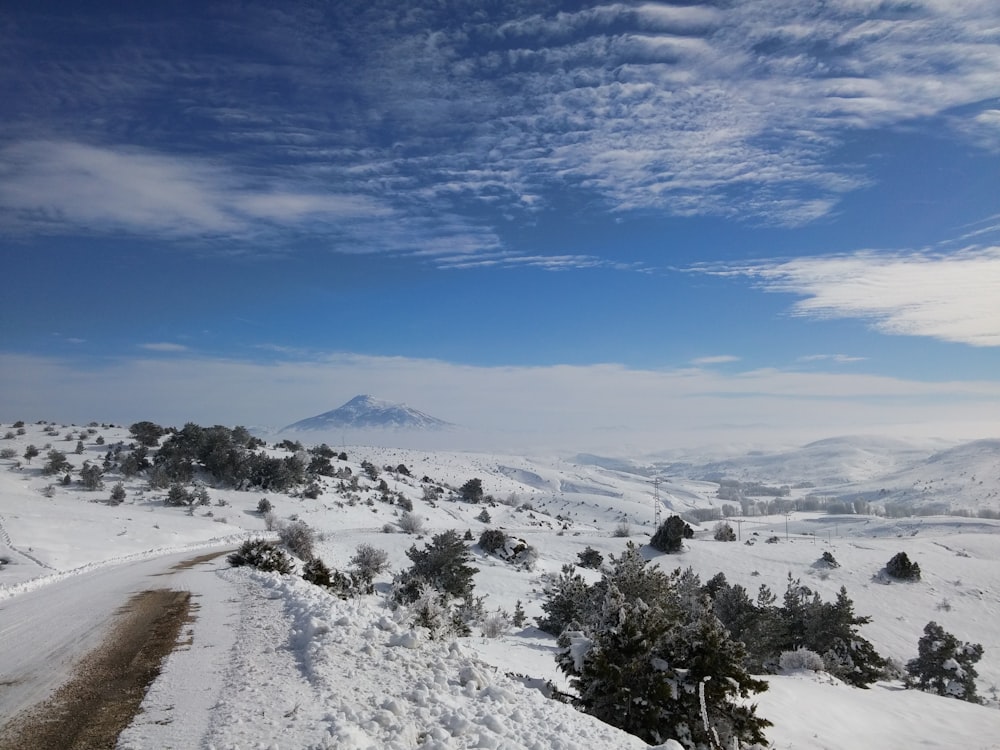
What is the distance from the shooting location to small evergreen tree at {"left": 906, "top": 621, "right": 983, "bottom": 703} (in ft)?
74.3

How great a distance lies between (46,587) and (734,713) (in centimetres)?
2072

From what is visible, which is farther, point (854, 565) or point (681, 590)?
point (854, 565)

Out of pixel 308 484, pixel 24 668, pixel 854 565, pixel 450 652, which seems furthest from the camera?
pixel 308 484

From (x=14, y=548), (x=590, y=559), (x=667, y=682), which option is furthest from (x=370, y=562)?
(x=667, y=682)

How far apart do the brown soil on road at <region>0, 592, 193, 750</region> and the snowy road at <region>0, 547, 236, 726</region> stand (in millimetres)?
267

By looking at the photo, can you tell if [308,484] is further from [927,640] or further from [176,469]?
[927,640]

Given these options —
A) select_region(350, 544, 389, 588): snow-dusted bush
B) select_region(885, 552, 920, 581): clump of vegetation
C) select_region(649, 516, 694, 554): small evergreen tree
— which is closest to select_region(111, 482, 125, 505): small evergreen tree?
select_region(350, 544, 389, 588): snow-dusted bush

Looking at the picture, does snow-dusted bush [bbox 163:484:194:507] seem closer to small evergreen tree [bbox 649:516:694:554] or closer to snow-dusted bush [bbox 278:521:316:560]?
snow-dusted bush [bbox 278:521:316:560]

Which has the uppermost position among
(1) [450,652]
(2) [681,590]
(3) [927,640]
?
(1) [450,652]

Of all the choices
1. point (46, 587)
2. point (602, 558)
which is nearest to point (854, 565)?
point (602, 558)

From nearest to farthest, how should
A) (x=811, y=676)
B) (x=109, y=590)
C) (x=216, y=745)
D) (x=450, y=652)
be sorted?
(x=216, y=745), (x=450, y=652), (x=109, y=590), (x=811, y=676)

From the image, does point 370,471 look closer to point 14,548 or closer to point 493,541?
point 493,541

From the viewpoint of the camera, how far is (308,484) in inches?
2304

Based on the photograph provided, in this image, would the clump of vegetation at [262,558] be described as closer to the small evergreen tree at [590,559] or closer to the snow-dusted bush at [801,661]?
the snow-dusted bush at [801,661]
